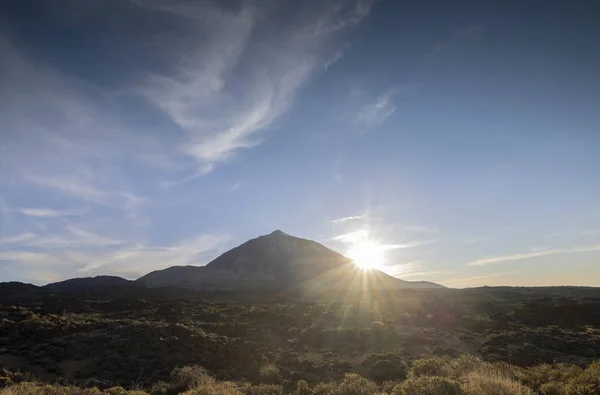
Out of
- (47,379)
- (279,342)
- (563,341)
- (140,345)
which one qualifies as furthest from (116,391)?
(563,341)

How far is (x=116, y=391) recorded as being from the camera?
1480 cm

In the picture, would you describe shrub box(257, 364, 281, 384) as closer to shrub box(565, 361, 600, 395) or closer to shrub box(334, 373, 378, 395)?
shrub box(334, 373, 378, 395)

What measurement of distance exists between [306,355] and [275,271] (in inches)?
4385

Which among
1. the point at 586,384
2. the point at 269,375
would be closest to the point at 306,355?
the point at 269,375

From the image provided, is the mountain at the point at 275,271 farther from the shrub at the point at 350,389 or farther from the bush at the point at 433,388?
the bush at the point at 433,388

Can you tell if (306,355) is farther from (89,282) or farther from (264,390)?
(89,282)

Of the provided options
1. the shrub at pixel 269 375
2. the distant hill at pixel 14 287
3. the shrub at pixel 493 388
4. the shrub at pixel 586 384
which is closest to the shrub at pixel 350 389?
the shrub at pixel 493 388

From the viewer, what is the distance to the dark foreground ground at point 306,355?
13.4 m

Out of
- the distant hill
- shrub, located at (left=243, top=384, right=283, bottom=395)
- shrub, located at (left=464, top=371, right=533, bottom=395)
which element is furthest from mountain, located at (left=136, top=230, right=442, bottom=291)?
shrub, located at (left=464, top=371, right=533, bottom=395)

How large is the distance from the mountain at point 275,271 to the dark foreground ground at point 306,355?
216ft

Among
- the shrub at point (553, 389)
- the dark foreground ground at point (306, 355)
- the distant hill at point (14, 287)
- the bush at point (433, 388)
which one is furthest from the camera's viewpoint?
the distant hill at point (14, 287)

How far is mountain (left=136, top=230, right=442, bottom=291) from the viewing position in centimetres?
11256

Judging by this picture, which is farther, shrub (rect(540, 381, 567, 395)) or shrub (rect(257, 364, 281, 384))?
shrub (rect(257, 364, 281, 384))

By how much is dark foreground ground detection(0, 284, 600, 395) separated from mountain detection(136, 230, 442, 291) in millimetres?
65739
